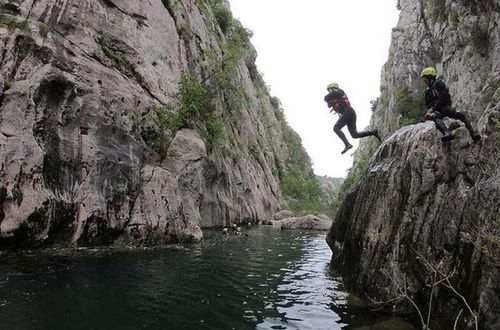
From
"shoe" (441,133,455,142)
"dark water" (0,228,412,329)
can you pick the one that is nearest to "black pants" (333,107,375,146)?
"shoe" (441,133,455,142)

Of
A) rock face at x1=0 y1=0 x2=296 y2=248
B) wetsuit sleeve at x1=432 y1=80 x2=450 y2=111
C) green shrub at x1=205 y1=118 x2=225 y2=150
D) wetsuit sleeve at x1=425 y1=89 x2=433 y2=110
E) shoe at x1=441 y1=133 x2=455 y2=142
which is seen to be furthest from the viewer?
green shrub at x1=205 y1=118 x2=225 y2=150

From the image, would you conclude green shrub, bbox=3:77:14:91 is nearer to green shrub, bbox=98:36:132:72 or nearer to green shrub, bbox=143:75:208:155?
green shrub, bbox=98:36:132:72

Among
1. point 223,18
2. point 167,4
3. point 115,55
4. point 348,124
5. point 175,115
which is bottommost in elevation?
point 348,124

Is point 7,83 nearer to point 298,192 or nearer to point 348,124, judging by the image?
point 348,124

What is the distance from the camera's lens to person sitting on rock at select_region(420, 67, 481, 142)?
10781 millimetres

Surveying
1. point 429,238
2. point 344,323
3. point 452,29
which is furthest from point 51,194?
point 452,29

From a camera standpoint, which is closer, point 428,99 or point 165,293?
point 165,293

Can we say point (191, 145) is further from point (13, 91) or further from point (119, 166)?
point (13, 91)

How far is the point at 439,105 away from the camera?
11.7 meters

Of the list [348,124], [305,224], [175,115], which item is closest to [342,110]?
[348,124]

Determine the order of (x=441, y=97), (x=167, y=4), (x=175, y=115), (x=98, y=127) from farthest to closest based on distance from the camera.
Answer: (x=167, y=4) < (x=175, y=115) < (x=98, y=127) < (x=441, y=97)

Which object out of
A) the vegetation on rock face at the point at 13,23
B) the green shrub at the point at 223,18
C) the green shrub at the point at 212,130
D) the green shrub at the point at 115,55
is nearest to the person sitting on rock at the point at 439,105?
the green shrub at the point at 115,55

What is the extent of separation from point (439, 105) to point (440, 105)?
3 centimetres

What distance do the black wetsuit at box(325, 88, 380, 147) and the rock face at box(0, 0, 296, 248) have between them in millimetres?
9607
